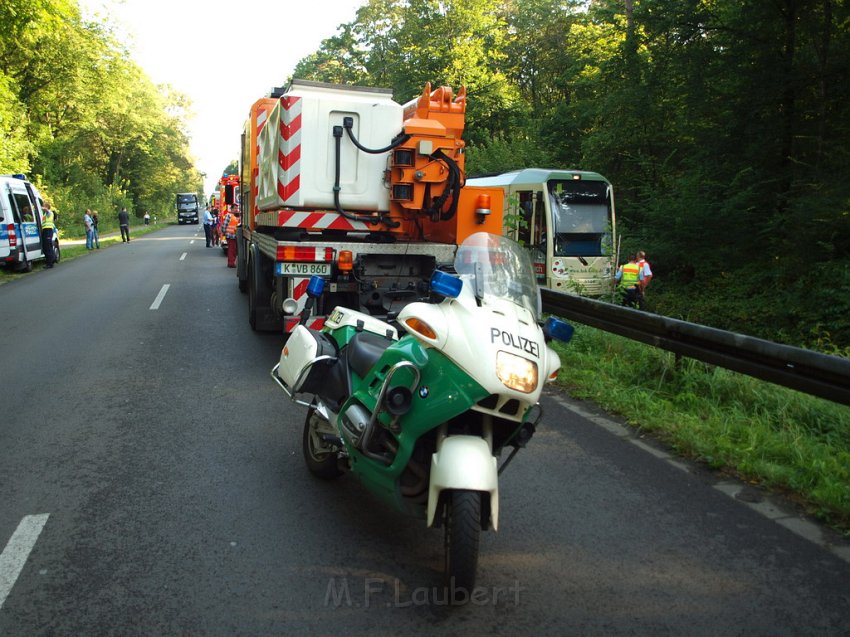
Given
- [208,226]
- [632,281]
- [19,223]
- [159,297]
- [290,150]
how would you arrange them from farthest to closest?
1. [208,226]
2. [19,223]
3. [632,281]
4. [159,297]
5. [290,150]

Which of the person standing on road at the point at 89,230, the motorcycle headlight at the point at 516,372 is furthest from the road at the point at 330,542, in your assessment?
the person standing on road at the point at 89,230

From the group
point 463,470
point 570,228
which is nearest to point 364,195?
point 463,470

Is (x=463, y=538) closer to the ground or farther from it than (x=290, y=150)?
closer to the ground

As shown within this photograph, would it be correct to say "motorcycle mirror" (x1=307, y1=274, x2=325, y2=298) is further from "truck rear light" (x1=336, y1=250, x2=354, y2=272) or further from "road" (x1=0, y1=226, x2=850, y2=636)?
"truck rear light" (x1=336, y1=250, x2=354, y2=272)

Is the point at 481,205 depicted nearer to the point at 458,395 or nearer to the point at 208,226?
the point at 458,395

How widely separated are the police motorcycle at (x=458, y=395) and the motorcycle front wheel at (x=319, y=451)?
51 centimetres

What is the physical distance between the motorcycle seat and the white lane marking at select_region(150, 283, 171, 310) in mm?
9337

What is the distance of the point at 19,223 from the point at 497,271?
19.2 meters

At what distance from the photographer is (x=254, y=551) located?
12.2 feet

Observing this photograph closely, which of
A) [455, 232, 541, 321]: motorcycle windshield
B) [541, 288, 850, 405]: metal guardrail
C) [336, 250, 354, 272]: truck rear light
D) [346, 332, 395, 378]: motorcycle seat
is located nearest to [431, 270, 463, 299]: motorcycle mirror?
[455, 232, 541, 321]: motorcycle windshield

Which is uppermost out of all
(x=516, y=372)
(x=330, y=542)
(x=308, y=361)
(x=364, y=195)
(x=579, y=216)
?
(x=364, y=195)

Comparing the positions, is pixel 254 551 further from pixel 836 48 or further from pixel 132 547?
pixel 836 48

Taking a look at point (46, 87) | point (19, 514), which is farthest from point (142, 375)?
point (46, 87)

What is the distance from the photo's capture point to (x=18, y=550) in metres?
3.70
